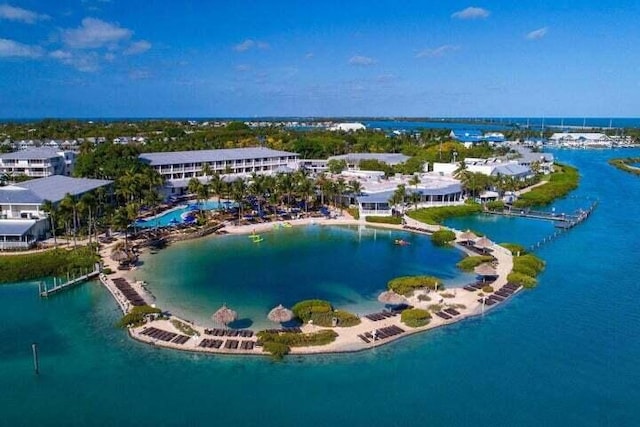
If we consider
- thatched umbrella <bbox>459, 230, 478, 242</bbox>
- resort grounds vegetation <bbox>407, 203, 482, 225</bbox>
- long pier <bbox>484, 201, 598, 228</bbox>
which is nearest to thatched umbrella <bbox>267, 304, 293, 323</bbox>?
thatched umbrella <bbox>459, 230, 478, 242</bbox>

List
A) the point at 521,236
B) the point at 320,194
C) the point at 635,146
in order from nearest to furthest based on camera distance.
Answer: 1. the point at 521,236
2. the point at 320,194
3. the point at 635,146

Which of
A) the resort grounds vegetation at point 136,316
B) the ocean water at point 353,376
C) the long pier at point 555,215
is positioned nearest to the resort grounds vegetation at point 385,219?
the long pier at point 555,215

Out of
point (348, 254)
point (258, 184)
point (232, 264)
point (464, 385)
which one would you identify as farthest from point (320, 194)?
point (464, 385)

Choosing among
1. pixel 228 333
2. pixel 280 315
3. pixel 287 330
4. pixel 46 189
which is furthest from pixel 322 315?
pixel 46 189

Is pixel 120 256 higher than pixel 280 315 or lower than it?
higher

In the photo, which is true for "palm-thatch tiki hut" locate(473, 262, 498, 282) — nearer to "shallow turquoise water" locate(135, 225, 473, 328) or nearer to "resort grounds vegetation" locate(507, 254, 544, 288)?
"shallow turquoise water" locate(135, 225, 473, 328)

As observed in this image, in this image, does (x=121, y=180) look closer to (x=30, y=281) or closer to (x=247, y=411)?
(x=30, y=281)

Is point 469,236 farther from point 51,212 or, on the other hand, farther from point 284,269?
point 51,212
